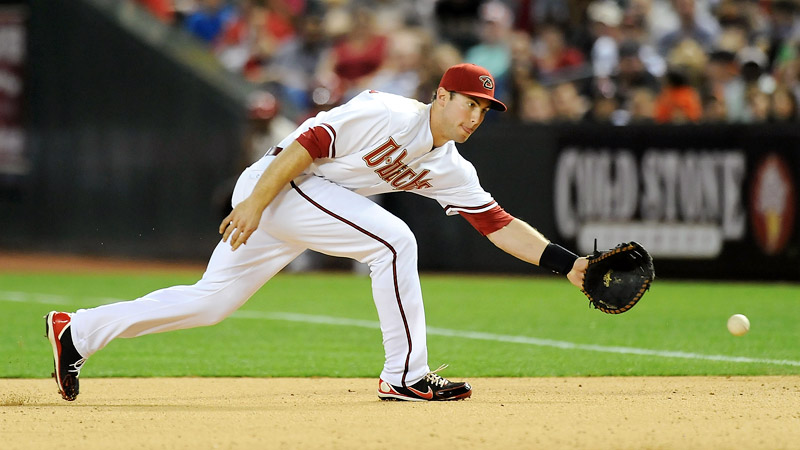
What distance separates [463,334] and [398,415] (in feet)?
11.7

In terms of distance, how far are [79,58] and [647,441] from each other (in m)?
13.5

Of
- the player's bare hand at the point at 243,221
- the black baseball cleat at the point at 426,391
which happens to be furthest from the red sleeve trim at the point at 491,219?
→ the player's bare hand at the point at 243,221

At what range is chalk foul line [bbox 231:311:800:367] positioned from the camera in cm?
737

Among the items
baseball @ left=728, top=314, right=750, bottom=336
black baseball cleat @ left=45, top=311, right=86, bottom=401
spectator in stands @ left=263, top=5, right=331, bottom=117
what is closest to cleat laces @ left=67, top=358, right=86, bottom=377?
black baseball cleat @ left=45, top=311, right=86, bottom=401

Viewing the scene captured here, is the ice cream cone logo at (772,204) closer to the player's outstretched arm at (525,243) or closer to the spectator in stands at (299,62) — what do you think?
the spectator in stands at (299,62)

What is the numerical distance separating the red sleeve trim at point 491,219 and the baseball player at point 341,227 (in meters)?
0.40

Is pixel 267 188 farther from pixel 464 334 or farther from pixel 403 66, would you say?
pixel 403 66

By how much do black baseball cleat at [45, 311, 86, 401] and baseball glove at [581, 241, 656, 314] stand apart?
2.46m

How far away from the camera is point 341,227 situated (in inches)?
218

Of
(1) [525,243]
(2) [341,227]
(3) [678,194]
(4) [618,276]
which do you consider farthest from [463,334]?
(3) [678,194]

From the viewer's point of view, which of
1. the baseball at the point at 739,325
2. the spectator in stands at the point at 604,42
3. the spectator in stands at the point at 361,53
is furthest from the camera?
the spectator in stands at the point at 361,53

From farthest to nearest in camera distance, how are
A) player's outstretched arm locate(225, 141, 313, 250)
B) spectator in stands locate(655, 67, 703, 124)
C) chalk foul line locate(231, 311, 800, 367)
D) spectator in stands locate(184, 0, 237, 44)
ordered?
spectator in stands locate(184, 0, 237, 44)
spectator in stands locate(655, 67, 703, 124)
chalk foul line locate(231, 311, 800, 367)
player's outstretched arm locate(225, 141, 313, 250)

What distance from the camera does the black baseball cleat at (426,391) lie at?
5641 mm

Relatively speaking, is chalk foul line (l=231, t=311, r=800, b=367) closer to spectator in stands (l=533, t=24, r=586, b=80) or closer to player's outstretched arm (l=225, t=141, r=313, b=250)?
player's outstretched arm (l=225, t=141, r=313, b=250)
